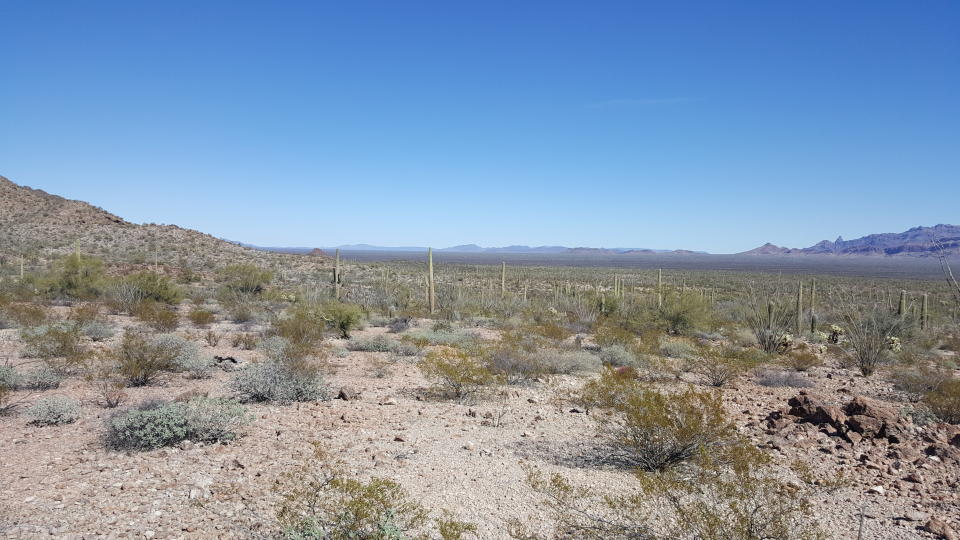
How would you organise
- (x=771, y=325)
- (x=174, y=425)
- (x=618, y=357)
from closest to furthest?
(x=174, y=425) → (x=618, y=357) → (x=771, y=325)

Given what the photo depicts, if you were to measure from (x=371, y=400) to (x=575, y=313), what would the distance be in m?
14.5

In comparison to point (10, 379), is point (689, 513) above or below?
above

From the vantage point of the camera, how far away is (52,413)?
7.17 metres

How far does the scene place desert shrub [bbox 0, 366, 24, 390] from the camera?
8509 millimetres

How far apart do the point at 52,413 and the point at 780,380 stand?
1250cm

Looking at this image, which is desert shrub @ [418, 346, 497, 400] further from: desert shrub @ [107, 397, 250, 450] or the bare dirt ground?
desert shrub @ [107, 397, 250, 450]

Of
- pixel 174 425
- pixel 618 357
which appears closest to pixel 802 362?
pixel 618 357

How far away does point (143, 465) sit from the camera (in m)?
5.83

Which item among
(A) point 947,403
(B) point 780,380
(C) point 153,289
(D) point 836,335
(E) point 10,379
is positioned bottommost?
(D) point 836,335

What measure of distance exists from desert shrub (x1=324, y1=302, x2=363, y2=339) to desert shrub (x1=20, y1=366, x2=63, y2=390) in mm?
8089

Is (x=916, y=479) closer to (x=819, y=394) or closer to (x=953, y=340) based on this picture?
(x=819, y=394)

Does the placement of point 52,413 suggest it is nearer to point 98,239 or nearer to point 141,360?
point 141,360

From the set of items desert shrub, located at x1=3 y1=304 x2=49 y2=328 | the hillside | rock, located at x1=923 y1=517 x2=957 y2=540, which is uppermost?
the hillside

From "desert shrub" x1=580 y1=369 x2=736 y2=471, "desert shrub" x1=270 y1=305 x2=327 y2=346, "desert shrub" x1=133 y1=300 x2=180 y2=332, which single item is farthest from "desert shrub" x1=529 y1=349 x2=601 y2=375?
"desert shrub" x1=133 y1=300 x2=180 y2=332
